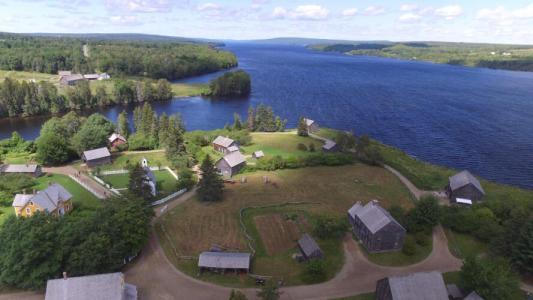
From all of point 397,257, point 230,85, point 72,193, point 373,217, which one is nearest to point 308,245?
point 373,217

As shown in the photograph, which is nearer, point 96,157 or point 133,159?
point 96,157

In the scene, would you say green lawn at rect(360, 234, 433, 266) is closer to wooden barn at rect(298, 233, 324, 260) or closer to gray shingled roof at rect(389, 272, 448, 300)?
wooden barn at rect(298, 233, 324, 260)

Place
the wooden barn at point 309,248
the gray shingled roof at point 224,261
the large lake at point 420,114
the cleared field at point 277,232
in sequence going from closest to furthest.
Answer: the gray shingled roof at point 224,261, the wooden barn at point 309,248, the cleared field at point 277,232, the large lake at point 420,114

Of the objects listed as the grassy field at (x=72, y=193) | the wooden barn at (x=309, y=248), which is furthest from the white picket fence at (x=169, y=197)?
the wooden barn at (x=309, y=248)

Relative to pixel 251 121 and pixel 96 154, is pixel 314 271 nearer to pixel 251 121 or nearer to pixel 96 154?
pixel 96 154

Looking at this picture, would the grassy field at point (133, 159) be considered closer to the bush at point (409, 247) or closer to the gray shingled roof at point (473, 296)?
the bush at point (409, 247)

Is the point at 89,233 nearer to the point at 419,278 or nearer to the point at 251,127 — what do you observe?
the point at 419,278
